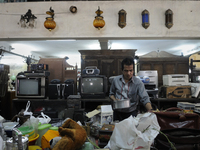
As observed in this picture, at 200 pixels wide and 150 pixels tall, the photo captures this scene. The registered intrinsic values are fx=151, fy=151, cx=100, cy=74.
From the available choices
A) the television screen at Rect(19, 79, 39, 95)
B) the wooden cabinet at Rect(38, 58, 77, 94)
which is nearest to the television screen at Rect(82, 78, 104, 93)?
the wooden cabinet at Rect(38, 58, 77, 94)

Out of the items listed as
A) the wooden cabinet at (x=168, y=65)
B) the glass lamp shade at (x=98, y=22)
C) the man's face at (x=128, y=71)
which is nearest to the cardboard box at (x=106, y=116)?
the man's face at (x=128, y=71)

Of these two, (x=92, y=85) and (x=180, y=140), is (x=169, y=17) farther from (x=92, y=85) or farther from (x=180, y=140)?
(x=180, y=140)

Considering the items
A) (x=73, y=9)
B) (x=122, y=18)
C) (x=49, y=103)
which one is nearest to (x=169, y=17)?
(x=122, y=18)

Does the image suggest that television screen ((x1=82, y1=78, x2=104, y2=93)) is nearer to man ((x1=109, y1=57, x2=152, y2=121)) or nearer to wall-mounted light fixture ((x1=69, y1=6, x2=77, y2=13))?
man ((x1=109, y1=57, x2=152, y2=121))

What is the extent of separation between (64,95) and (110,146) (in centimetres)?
246

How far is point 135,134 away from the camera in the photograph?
2.95 feet

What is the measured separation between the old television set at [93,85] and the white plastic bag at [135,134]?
229 cm

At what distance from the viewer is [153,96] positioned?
3449mm

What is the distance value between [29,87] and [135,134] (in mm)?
3084

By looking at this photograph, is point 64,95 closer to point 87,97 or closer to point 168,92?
point 87,97

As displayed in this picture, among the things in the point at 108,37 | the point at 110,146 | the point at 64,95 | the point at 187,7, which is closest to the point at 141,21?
the point at 108,37

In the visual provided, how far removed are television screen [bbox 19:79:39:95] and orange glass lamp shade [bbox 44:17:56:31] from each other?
47.4 inches

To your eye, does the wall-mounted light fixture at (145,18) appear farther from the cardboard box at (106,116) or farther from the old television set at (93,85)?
the cardboard box at (106,116)

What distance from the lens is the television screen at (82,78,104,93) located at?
132 inches
